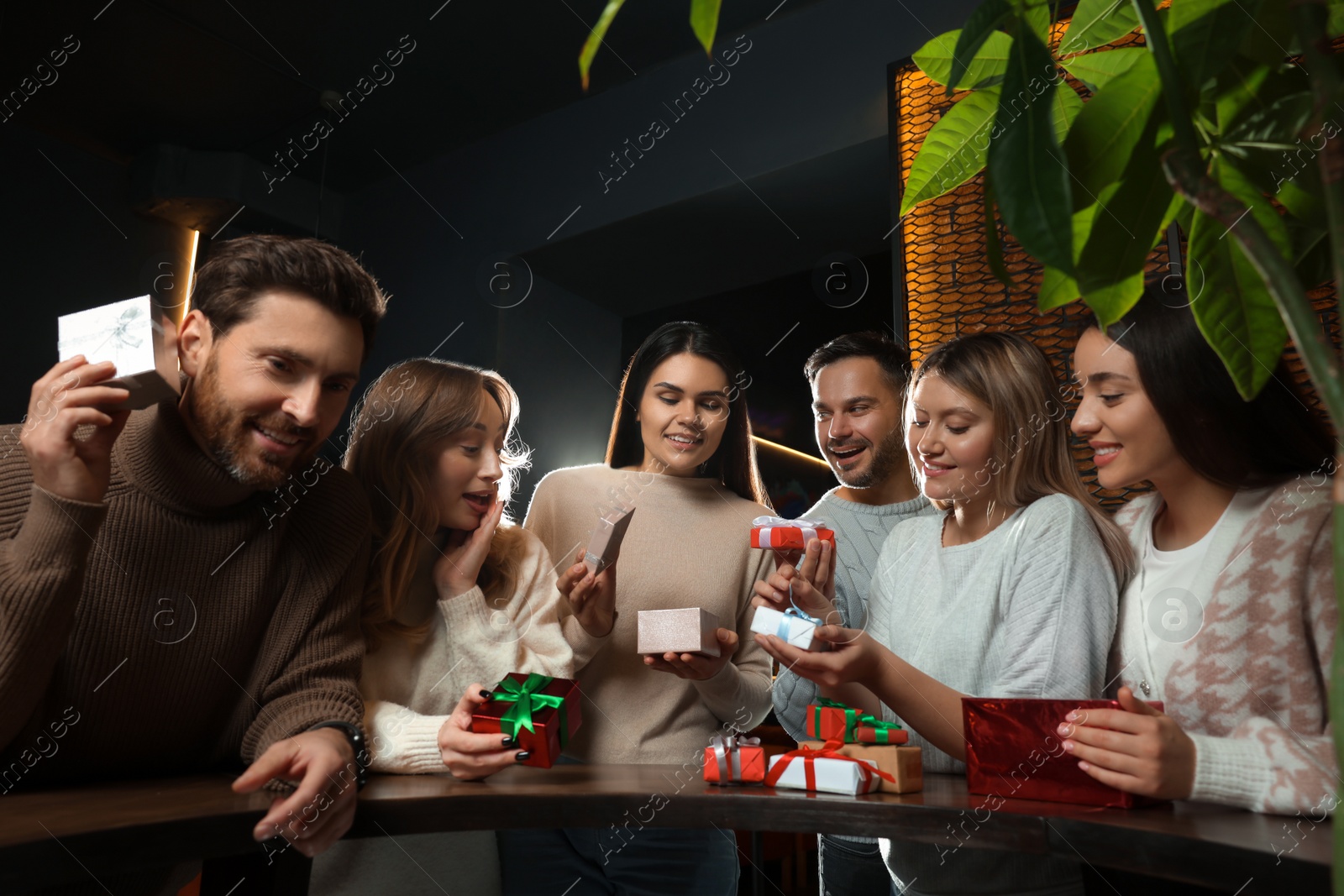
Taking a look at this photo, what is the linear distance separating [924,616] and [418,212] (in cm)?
313

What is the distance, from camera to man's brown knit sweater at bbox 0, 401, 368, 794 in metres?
1.07

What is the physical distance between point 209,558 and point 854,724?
0.89 meters

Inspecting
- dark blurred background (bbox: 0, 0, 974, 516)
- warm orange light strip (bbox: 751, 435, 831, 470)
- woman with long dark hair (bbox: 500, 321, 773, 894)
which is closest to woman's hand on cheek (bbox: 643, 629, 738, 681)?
woman with long dark hair (bbox: 500, 321, 773, 894)

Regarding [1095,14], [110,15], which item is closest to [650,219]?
[110,15]

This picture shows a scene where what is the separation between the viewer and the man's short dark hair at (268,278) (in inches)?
51.3

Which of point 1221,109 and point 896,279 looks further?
point 896,279

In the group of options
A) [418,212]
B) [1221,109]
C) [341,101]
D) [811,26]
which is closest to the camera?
[1221,109]

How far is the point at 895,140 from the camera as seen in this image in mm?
2459

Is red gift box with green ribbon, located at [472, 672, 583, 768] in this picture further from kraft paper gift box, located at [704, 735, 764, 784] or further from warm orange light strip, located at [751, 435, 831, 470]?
warm orange light strip, located at [751, 435, 831, 470]

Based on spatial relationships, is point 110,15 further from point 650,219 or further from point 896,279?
point 896,279

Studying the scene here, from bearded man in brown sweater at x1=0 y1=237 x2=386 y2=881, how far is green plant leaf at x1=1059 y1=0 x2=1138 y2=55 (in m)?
0.97

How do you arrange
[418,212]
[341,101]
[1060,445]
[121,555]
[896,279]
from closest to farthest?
[121,555] → [1060,445] → [896,279] → [341,101] → [418,212]

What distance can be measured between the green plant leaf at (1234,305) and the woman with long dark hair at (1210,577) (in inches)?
19.6

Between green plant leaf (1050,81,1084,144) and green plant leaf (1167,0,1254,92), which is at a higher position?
green plant leaf (1050,81,1084,144)
